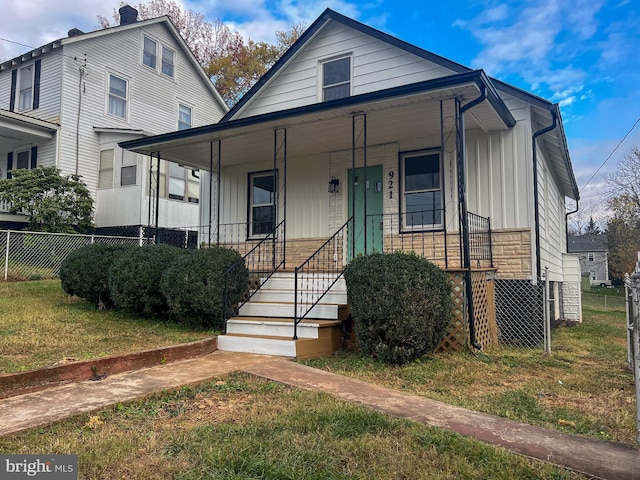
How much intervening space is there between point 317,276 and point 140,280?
289cm

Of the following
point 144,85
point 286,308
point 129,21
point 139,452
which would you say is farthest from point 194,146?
point 129,21

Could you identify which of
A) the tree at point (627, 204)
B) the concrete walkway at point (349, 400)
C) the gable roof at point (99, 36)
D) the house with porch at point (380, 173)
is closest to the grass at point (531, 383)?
the concrete walkway at point (349, 400)

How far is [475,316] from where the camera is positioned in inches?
260

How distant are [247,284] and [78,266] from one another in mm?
3158

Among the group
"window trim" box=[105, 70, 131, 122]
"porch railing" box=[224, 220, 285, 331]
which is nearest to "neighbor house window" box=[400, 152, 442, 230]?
"porch railing" box=[224, 220, 285, 331]

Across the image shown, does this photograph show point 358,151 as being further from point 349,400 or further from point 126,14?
point 126,14

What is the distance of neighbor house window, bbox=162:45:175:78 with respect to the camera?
63.8ft

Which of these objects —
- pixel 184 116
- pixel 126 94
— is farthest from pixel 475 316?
pixel 184 116

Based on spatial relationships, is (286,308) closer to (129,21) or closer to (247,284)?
(247,284)

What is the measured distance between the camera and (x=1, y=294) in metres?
8.93

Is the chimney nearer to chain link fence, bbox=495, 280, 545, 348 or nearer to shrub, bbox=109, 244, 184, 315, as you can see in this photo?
shrub, bbox=109, 244, 184, 315

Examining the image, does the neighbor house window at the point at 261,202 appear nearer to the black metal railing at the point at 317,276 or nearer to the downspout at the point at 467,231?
the black metal railing at the point at 317,276

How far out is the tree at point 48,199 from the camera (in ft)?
45.8

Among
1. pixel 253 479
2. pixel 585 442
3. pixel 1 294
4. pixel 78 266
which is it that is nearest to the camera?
pixel 253 479
